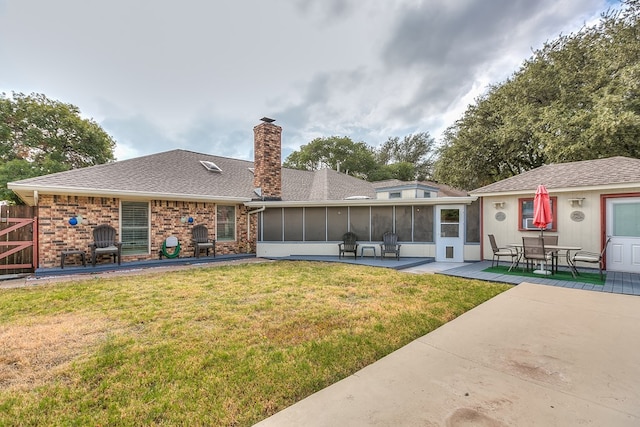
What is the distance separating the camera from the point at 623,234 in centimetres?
748

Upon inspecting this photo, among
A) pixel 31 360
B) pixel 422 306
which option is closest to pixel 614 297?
pixel 422 306

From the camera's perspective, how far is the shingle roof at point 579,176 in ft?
24.8

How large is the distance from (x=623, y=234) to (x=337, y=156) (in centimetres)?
2775

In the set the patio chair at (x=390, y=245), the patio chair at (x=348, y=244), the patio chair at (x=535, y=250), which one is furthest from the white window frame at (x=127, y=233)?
the patio chair at (x=535, y=250)

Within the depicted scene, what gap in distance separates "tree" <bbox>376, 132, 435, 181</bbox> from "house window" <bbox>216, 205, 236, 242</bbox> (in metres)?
28.1

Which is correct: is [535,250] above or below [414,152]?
below

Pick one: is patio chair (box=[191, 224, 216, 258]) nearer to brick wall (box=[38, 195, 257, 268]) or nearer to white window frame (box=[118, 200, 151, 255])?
brick wall (box=[38, 195, 257, 268])

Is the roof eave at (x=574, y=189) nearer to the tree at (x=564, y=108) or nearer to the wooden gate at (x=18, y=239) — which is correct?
the tree at (x=564, y=108)

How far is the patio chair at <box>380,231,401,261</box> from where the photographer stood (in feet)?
33.4

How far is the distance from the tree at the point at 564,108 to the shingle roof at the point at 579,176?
3885 millimetres

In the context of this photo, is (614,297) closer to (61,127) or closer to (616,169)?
(616,169)

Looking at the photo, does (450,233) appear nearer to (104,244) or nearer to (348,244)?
(348,244)

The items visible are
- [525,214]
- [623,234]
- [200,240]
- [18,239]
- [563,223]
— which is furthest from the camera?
[200,240]

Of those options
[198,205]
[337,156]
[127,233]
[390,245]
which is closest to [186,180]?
[198,205]
